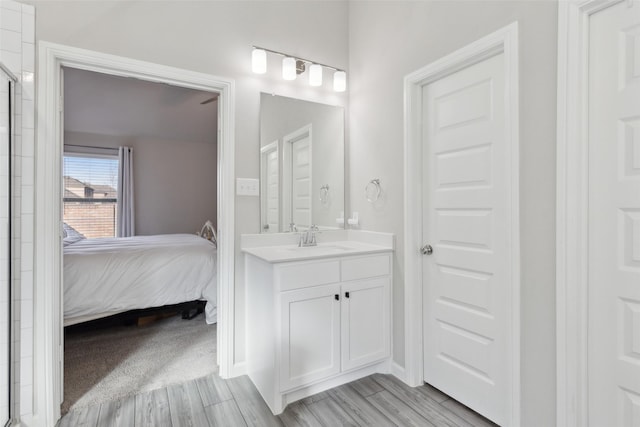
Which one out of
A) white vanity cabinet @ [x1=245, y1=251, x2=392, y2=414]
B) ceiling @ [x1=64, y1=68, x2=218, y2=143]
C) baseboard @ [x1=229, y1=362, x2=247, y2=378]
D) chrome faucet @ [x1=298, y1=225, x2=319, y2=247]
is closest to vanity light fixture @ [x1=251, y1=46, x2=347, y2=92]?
chrome faucet @ [x1=298, y1=225, x2=319, y2=247]

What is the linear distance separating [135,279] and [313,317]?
188 cm

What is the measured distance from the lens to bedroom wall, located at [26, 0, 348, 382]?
6.07 feet

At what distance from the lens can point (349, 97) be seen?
2742 millimetres

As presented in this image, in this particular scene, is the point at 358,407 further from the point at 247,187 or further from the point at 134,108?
the point at 134,108

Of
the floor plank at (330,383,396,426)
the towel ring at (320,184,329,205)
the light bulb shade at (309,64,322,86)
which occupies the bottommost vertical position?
the floor plank at (330,383,396,426)

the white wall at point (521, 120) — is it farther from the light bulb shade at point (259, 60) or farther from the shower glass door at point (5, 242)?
the shower glass door at point (5, 242)

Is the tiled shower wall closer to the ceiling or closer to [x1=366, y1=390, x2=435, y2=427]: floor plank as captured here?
[x1=366, y1=390, x2=435, y2=427]: floor plank

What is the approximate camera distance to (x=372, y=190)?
2465 mm
